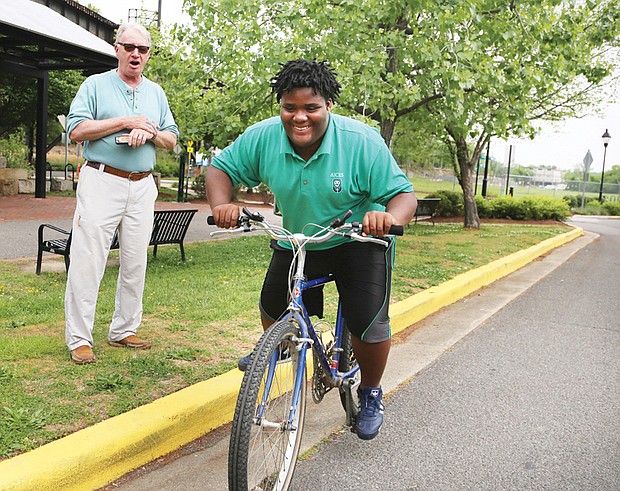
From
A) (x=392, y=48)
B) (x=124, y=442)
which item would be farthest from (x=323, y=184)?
(x=392, y=48)

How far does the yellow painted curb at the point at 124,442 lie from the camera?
297 cm

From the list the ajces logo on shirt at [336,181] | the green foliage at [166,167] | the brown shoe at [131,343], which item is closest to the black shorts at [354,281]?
the ajces logo on shirt at [336,181]

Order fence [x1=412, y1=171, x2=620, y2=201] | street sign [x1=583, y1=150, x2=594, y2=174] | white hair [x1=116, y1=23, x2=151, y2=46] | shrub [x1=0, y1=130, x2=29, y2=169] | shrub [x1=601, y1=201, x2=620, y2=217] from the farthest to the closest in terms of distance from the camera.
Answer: shrub [x1=601, y1=201, x2=620, y2=217]
fence [x1=412, y1=171, x2=620, y2=201]
street sign [x1=583, y1=150, x2=594, y2=174]
shrub [x1=0, y1=130, x2=29, y2=169]
white hair [x1=116, y1=23, x2=151, y2=46]

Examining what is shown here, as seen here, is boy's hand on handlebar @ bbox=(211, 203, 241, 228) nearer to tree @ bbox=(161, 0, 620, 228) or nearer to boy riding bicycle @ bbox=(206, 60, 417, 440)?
boy riding bicycle @ bbox=(206, 60, 417, 440)

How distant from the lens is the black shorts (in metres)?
3.40

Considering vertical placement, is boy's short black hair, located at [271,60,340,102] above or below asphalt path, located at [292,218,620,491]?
above

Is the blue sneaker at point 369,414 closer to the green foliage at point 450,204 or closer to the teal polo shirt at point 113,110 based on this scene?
the teal polo shirt at point 113,110

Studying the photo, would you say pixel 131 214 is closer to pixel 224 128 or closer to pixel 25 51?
pixel 224 128

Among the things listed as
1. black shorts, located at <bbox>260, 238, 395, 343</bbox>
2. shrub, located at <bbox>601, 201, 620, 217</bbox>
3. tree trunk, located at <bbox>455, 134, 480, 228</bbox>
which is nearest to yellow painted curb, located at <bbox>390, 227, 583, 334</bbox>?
black shorts, located at <bbox>260, 238, 395, 343</bbox>

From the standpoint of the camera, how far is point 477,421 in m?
4.34

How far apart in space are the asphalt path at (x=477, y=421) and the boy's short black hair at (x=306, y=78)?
184 centimetres

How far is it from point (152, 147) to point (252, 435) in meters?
2.58

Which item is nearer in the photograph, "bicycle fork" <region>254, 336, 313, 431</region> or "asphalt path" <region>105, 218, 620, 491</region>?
"bicycle fork" <region>254, 336, 313, 431</region>

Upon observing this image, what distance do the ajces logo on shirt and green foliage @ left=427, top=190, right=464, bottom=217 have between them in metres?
21.2
